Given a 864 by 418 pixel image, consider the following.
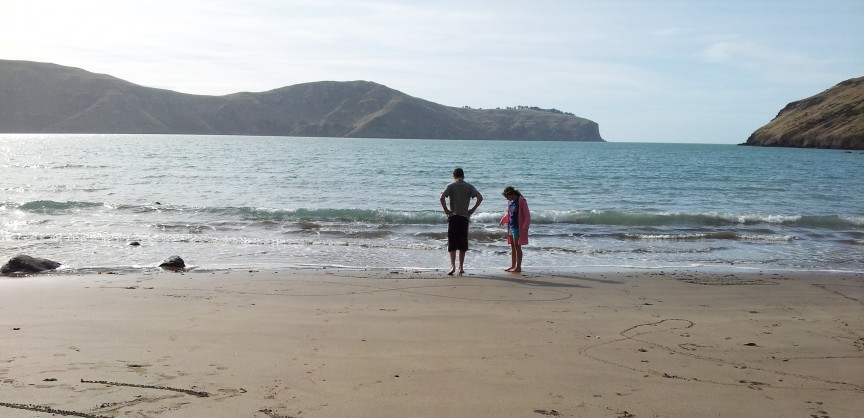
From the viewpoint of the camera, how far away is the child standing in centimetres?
1105

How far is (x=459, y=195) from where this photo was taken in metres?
10.8

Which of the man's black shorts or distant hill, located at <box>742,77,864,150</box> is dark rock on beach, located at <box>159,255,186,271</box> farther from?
distant hill, located at <box>742,77,864,150</box>

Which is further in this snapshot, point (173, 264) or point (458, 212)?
point (458, 212)

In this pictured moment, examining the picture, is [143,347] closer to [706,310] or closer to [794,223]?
[706,310]

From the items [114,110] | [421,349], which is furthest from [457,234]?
[114,110]

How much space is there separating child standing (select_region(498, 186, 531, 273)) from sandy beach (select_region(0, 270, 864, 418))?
1763 millimetres

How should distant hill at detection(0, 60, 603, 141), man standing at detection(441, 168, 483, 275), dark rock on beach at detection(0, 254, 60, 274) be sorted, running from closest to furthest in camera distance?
dark rock on beach at detection(0, 254, 60, 274), man standing at detection(441, 168, 483, 275), distant hill at detection(0, 60, 603, 141)

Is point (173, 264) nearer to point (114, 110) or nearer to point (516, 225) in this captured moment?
point (516, 225)

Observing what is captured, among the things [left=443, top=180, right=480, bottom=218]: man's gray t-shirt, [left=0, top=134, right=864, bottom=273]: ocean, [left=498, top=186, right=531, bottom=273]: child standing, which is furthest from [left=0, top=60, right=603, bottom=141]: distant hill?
[left=498, top=186, right=531, bottom=273]: child standing

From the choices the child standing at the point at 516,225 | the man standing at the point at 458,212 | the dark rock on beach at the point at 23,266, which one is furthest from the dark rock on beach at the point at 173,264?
the child standing at the point at 516,225

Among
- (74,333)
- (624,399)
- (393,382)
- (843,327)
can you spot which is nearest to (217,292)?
(74,333)

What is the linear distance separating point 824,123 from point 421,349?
126379 mm

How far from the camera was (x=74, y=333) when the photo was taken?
6059 millimetres

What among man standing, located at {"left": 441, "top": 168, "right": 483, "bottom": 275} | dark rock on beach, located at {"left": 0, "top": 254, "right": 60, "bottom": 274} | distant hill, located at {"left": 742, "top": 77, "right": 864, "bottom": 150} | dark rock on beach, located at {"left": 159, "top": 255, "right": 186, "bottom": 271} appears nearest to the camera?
dark rock on beach, located at {"left": 0, "top": 254, "right": 60, "bottom": 274}
